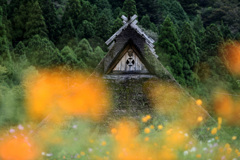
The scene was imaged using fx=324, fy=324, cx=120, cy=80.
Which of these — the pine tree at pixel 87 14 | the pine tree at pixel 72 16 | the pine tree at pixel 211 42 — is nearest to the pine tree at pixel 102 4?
the pine tree at pixel 87 14

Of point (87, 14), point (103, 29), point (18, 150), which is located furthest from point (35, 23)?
point (18, 150)

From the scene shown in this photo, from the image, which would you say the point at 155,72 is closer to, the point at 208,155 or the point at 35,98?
the point at 208,155

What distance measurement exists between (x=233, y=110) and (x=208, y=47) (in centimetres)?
1053

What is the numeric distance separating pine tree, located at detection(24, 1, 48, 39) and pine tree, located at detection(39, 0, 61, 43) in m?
1.10

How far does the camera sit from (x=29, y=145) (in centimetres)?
745

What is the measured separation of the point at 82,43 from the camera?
2359 centimetres

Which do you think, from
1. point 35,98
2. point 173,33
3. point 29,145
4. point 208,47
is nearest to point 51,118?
point 29,145

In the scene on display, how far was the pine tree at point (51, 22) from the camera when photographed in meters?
31.8

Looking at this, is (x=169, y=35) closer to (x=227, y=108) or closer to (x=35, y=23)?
(x=227, y=108)

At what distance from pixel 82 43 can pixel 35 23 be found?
29.6 feet

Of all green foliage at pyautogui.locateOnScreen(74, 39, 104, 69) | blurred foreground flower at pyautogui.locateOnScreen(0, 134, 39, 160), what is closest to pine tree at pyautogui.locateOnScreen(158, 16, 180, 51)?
green foliage at pyautogui.locateOnScreen(74, 39, 104, 69)

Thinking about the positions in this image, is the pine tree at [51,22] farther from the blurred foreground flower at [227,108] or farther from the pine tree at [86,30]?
the blurred foreground flower at [227,108]

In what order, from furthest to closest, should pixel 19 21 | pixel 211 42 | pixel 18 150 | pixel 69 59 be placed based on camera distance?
pixel 211 42
pixel 19 21
pixel 69 59
pixel 18 150

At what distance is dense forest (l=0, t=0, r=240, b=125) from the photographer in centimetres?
2253
